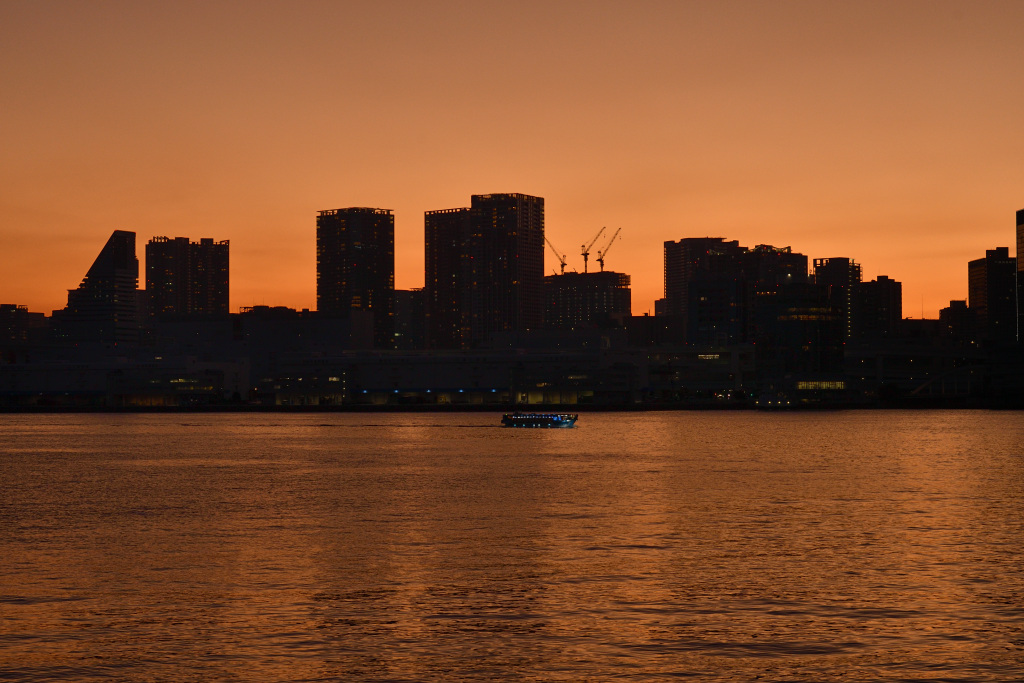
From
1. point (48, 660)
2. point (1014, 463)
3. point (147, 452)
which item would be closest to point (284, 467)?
point (147, 452)

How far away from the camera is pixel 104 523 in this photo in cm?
6450

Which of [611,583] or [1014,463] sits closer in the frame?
[611,583]

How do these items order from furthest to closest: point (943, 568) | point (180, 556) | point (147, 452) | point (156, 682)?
point (147, 452), point (180, 556), point (943, 568), point (156, 682)

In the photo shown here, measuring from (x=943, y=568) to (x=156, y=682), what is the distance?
3211 cm

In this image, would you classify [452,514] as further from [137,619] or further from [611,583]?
[137,619]

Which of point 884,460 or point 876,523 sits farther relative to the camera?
point 884,460

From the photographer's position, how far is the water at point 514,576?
103ft

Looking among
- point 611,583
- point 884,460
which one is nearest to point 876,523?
point 611,583

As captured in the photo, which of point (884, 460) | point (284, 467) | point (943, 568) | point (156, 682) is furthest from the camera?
point (884, 460)

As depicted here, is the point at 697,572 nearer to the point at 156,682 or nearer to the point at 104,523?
the point at 156,682

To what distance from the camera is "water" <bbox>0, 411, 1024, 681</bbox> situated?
103 feet

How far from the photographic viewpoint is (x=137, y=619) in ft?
120

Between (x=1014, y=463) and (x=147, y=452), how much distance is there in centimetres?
9641

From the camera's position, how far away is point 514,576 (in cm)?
4484
